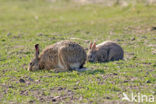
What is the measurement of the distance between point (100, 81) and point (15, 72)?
2.55 metres

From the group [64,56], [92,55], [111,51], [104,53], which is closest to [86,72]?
[64,56]

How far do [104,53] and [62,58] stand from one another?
253 centimetres

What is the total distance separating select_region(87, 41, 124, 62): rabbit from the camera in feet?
39.5

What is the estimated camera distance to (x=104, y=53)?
1223 cm

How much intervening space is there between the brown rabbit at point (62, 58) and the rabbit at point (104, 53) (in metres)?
1.76

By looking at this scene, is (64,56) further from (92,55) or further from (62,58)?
(92,55)

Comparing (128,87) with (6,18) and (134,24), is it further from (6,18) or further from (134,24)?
(6,18)

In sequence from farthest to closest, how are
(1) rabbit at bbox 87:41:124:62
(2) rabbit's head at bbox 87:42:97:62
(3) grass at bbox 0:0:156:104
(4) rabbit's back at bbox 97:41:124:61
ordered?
(4) rabbit's back at bbox 97:41:124:61 < (1) rabbit at bbox 87:41:124:62 < (2) rabbit's head at bbox 87:42:97:62 < (3) grass at bbox 0:0:156:104

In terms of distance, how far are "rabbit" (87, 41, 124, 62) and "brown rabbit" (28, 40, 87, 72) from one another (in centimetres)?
176

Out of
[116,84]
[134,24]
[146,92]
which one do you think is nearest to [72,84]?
[116,84]

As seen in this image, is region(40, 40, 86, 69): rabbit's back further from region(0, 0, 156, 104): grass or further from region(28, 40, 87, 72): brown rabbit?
region(0, 0, 156, 104): grass

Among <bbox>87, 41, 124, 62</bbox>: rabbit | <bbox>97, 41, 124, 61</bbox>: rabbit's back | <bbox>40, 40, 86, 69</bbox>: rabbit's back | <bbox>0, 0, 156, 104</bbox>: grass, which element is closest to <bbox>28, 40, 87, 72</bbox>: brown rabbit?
<bbox>40, 40, 86, 69</bbox>: rabbit's back

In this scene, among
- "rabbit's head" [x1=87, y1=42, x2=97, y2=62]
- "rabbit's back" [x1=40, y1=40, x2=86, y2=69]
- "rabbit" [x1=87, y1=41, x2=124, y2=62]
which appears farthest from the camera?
"rabbit" [x1=87, y1=41, x2=124, y2=62]

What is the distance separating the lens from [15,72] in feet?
33.5
